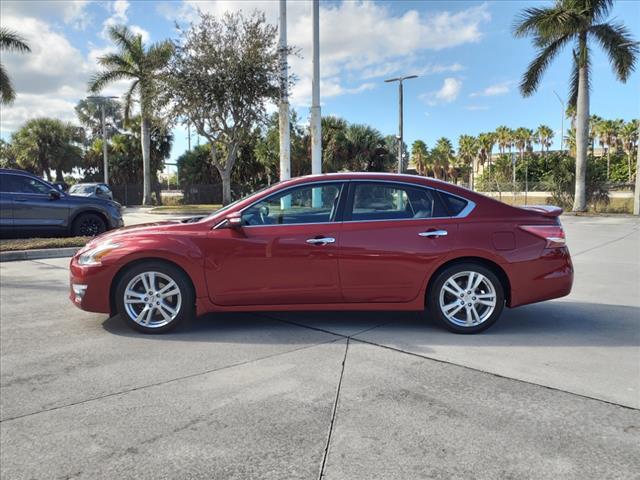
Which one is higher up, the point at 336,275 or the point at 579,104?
the point at 579,104

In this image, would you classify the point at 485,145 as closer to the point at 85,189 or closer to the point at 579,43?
the point at 579,43

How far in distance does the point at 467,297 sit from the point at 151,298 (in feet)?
9.91

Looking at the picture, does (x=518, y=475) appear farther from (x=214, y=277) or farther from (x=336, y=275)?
(x=214, y=277)

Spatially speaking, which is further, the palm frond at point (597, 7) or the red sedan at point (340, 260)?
the palm frond at point (597, 7)

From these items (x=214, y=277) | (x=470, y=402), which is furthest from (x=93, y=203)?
(x=470, y=402)

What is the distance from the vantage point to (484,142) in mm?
77312

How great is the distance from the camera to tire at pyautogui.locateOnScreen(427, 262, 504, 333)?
4820mm

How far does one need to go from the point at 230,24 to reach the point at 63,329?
2242 cm

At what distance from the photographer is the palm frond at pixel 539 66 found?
2500 centimetres

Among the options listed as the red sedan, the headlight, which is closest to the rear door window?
the red sedan

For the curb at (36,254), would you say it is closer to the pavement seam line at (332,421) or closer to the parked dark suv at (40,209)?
the parked dark suv at (40,209)

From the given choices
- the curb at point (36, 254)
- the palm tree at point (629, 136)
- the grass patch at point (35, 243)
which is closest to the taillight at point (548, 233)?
the curb at point (36, 254)

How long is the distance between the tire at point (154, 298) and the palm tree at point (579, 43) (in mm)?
24392

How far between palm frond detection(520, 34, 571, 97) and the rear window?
2390cm
